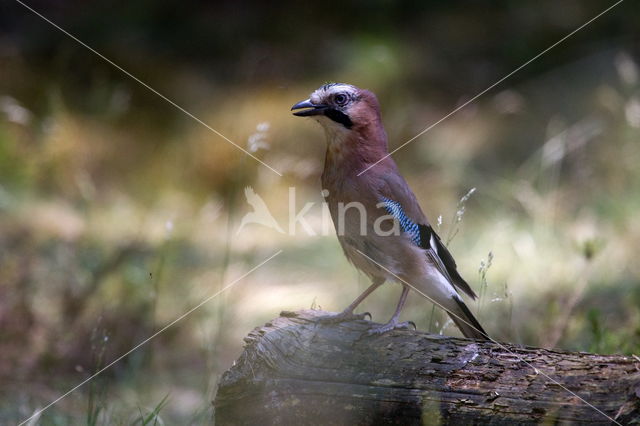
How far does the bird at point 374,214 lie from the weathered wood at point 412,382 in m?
0.62

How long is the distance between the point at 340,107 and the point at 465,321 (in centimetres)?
123

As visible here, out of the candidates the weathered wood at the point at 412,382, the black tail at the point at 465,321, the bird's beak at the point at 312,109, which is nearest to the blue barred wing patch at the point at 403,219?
the black tail at the point at 465,321

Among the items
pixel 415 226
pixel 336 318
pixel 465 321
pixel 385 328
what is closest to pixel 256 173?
pixel 415 226

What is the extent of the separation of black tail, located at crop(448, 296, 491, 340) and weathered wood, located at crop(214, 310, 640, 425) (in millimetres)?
733

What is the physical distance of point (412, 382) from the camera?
8.80ft

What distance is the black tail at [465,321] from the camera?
11.9 ft

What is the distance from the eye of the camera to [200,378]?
5113 mm

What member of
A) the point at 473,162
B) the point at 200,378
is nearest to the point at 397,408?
the point at 200,378

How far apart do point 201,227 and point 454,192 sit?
2476 millimetres

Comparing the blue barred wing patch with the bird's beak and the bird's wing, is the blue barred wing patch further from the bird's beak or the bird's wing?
the bird's beak

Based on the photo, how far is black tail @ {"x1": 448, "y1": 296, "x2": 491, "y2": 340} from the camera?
3.62 meters

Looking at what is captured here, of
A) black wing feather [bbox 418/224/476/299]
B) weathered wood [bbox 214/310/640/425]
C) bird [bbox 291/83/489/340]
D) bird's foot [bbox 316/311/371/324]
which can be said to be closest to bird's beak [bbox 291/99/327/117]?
bird [bbox 291/83/489/340]

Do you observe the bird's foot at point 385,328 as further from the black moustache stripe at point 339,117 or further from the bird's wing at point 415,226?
the black moustache stripe at point 339,117

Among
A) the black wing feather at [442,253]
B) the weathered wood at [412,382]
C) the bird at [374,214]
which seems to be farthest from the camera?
the black wing feather at [442,253]
